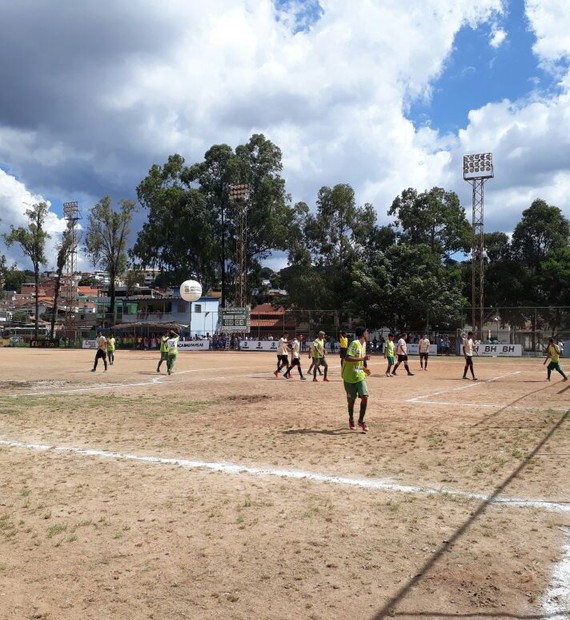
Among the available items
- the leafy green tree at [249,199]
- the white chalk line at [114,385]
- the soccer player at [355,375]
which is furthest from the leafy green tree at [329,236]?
the soccer player at [355,375]

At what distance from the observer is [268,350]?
5378cm

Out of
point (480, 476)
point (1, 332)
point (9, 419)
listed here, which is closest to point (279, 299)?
point (1, 332)

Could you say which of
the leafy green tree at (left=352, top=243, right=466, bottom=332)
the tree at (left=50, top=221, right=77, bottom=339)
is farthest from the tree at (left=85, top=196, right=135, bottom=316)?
the leafy green tree at (left=352, top=243, right=466, bottom=332)

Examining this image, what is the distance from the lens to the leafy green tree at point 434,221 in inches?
2495

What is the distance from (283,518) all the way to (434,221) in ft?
201

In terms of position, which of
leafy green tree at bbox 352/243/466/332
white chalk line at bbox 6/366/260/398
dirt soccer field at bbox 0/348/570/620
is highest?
leafy green tree at bbox 352/243/466/332

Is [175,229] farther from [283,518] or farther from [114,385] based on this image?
[283,518]

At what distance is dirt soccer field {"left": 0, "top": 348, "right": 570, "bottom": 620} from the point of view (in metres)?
3.94

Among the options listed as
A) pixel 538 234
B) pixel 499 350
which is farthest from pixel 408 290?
pixel 538 234

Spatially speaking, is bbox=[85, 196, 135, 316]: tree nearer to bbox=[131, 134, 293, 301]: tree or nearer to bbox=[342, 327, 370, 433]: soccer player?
bbox=[131, 134, 293, 301]: tree

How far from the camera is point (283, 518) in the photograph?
5.53m

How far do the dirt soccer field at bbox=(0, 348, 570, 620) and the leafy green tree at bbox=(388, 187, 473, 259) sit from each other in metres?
54.2

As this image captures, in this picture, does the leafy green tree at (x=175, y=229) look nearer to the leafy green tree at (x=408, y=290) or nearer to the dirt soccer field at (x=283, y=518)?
the leafy green tree at (x=408, y=290)

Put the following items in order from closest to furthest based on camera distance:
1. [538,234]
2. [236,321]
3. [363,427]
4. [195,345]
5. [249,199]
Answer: [363,427], [236,321], [195,345], [538,234], [249,199]
